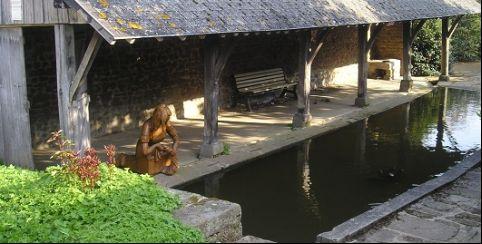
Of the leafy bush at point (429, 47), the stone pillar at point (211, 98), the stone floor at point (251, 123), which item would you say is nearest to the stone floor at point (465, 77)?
the leafy bush at point (429, 47)

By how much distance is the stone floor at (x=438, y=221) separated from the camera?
521 centimetres

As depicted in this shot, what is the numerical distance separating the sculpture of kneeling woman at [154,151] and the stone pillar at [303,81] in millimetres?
4062

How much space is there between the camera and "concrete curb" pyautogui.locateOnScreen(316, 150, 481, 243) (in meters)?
5.21

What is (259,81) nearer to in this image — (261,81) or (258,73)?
(261,81)

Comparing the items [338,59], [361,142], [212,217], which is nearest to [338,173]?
[361,142]

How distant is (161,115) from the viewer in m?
8.05

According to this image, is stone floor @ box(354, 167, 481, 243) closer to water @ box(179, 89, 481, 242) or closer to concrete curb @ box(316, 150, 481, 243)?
concrete curb @ box(316, 150, 481, 243)

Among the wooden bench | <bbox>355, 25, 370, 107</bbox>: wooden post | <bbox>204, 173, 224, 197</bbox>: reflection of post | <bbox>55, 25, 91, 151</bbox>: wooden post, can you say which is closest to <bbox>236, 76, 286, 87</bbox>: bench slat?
the wooden bench

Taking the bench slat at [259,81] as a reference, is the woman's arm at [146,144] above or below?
below

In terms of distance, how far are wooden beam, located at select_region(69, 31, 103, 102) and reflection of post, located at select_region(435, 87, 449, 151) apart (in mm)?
6308

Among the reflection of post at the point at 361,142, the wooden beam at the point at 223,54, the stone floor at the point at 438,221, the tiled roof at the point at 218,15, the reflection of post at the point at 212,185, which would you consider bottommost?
the reflection of post at the point at 212,185

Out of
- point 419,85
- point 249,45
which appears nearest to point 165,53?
point 249,45

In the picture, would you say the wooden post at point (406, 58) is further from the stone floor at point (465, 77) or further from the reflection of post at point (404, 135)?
the stone floor at point (465, 77)

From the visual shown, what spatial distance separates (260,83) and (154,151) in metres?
6.34
